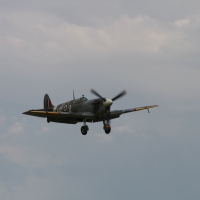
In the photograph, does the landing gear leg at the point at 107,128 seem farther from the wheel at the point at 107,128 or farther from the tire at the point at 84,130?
the tire at the point at 84,130

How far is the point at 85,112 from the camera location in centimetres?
4700

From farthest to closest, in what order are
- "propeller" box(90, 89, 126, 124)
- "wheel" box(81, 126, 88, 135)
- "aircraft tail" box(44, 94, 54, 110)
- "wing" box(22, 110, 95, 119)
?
"aircraft tail" box(44, 94, 54, 110) < "wheel" box(81, 126, 88, 135) < "wing" box(22, 110, 95, 119) < "propeller" box(90, 89, 126, 124)

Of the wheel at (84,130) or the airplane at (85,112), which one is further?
the wheel at (84,130)

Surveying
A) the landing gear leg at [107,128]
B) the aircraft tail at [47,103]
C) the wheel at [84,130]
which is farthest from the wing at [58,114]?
the aircraft tail at [47,103]

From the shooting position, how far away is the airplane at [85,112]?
45969mm

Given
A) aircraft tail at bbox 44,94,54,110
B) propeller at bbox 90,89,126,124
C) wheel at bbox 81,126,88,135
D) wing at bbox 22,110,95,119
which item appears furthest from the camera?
aircraft tail at bbox 44,94,54,110

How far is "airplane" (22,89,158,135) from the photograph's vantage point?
46.0 meters

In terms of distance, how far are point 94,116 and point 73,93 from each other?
5.04 m

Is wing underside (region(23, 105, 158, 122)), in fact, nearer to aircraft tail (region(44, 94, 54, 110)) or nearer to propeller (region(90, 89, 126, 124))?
propeller (region(90, 89, 126, 124))

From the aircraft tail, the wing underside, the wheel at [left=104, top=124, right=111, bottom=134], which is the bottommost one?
the wheel at [left=104, top=124, right=111, bottom=134]

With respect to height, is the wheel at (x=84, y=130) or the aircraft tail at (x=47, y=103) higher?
the aircraft tail at (x=47, y=103)

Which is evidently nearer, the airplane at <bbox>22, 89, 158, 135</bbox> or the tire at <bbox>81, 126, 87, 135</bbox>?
the airplane at <bbox>22, 89, 158, 135</bbox>

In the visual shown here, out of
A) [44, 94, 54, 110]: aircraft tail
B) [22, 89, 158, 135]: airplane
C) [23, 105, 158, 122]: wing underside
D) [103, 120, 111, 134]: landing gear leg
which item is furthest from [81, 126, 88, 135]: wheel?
[44, 94, 54, 110]: aircraft tail

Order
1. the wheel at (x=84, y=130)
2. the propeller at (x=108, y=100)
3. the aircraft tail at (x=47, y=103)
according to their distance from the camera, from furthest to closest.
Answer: the aircraft tail at (x=47, y=103) → the wheel at (x=84, y=130) → the propeller at (x=108, y=100)
